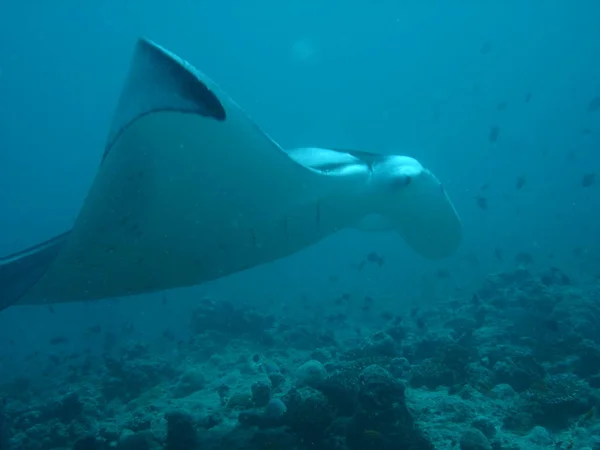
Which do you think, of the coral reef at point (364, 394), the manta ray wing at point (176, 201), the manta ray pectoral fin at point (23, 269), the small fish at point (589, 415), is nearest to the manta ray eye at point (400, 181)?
the manta ray wing at point (176, 201)

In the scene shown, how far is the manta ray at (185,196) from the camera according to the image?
8.19 ft

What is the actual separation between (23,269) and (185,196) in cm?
155

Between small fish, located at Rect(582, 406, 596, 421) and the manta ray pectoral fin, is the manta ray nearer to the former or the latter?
the manta ray pectoral fin

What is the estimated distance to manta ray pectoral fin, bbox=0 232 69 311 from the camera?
3232mm

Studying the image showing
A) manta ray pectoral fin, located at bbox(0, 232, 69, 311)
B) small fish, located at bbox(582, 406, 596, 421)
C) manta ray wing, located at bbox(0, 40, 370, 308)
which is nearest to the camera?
manta ray wing, located at bbox(0, 40, 370, 308)

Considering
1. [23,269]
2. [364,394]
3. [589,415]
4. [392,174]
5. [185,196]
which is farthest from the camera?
[589,415]

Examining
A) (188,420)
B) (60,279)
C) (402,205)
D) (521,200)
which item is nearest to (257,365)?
(188,420)

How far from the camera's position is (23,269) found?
3.41 meters

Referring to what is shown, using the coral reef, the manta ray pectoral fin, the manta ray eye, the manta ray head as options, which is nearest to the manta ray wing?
the manta ray pectoral fin

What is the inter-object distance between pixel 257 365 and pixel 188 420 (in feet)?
14.2

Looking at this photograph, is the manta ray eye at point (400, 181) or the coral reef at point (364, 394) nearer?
the coral reef at point (364, 394)

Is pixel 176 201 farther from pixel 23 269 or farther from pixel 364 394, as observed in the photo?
pixel 364 394

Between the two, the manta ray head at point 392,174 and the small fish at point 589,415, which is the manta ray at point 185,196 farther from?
the small fish at point 589,415

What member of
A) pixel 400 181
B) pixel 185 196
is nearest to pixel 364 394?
pixel 400 181
